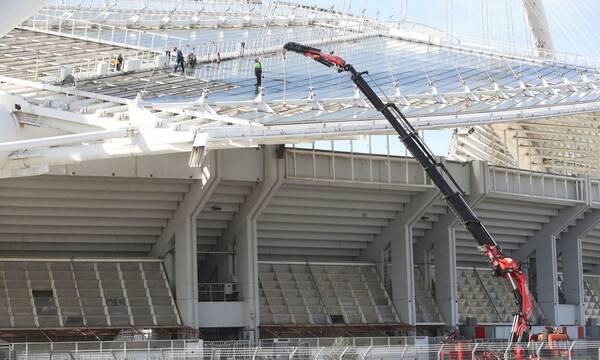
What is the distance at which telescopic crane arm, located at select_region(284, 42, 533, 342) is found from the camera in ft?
152

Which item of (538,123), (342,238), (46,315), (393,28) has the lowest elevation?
(46,315)

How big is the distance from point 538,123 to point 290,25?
15711 mm

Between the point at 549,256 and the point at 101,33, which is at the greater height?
the point at 101,33

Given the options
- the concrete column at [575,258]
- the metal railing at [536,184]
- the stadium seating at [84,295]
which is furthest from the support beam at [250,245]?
the concrete column at [575,258]

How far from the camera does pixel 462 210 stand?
47312mm

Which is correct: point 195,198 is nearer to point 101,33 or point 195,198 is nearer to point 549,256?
point 101,33

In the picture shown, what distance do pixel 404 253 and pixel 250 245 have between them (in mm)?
9204

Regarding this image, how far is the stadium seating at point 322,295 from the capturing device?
60.5 meters

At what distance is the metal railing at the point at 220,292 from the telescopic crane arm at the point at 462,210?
13277 mm

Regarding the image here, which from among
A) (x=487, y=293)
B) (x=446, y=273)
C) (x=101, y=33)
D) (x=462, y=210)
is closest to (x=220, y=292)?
(x=446, y=273)

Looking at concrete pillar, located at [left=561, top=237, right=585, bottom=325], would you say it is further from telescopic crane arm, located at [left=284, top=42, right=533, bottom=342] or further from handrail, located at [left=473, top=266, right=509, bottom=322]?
telescopic crane arm, located at [left=284, top=42, right=533, bottom=342]

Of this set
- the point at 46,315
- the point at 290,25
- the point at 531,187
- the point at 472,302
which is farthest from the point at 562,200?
the point at 46,315

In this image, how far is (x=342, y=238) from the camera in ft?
209

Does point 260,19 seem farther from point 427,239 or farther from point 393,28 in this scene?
point 427,239
